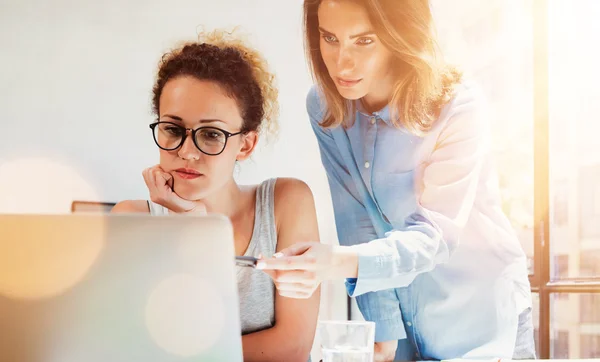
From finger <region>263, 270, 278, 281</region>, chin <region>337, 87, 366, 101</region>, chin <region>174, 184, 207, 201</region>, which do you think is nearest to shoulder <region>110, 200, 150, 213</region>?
chin <region>174, 184, 207, 201</region>

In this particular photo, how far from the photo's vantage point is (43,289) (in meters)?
0.80

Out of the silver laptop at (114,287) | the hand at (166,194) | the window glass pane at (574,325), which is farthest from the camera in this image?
the window glass pane at (574,325)

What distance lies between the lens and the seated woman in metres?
2.13

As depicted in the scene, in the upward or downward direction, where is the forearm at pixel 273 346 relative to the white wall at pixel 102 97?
downward

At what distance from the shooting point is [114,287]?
0.80m

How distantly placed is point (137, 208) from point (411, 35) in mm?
1200

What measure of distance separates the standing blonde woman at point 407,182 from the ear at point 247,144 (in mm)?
238

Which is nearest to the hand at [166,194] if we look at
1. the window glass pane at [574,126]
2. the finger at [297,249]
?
the finger at [297,249]

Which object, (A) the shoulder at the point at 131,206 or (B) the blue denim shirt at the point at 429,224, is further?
(B) the blue denim shirt at the point at 429,224

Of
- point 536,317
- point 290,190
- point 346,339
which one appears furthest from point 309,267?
point 536,317

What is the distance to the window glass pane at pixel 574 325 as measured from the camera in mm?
2674

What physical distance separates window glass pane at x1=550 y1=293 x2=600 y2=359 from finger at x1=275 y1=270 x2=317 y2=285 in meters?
1.24

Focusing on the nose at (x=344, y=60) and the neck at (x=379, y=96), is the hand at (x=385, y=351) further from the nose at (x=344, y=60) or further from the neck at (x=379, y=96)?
the nose at (x=344, y=60)

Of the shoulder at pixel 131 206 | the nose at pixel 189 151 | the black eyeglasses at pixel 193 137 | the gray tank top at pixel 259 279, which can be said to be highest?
the black eyeglasses at pixel 193 137
